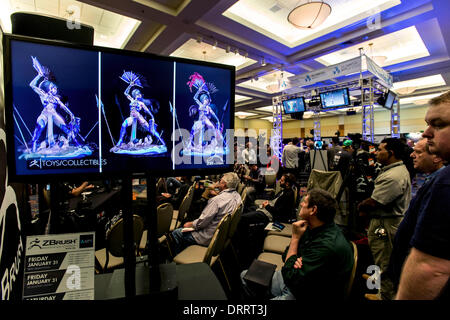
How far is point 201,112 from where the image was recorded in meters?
0.84

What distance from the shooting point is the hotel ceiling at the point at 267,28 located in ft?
12.2

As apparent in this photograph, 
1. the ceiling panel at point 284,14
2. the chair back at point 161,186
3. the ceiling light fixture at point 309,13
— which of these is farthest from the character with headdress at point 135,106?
the ceiling panel at point 284,14

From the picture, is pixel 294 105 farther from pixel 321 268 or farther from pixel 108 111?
pixel 108 111

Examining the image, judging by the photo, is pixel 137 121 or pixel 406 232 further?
pixel 406 232

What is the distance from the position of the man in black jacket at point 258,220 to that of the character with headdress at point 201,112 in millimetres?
2562

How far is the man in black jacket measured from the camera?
319 cm

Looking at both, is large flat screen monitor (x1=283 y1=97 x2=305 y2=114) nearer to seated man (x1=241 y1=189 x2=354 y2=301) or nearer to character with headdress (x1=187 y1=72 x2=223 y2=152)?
seated man (x1=241 y1=189 x2=354 y2=301)

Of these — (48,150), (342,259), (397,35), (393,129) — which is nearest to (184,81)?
(48,150)

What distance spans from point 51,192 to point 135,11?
4335mm

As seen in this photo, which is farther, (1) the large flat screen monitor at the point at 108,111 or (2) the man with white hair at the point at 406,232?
(2) the man with white hair at the point at 406,232

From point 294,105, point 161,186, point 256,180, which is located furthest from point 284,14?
point 161,186

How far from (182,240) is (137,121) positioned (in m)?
2.17

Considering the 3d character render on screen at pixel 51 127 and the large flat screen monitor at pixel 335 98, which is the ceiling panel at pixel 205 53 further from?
the 3d character render on screen at pixel 51 127
